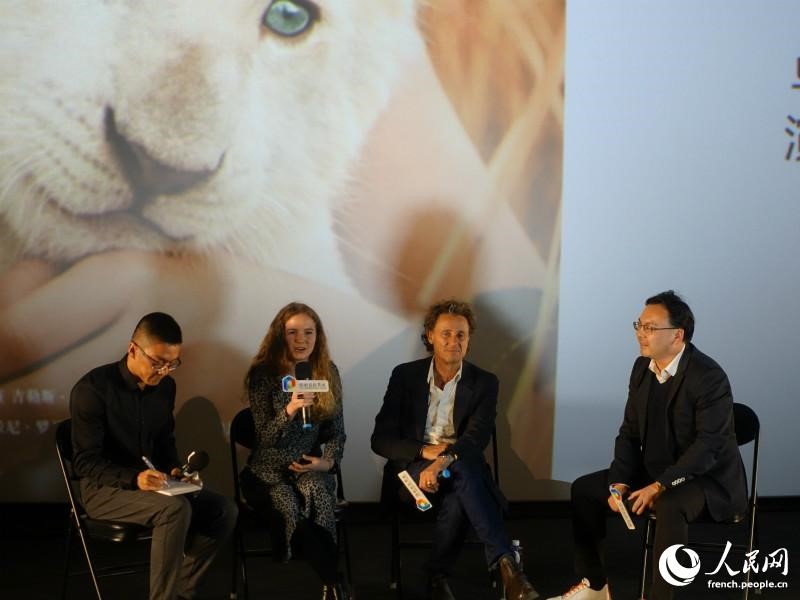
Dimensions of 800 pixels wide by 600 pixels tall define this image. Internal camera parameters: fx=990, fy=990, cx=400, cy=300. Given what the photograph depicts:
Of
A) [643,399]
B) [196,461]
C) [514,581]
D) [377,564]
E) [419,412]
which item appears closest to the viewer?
[196,461]

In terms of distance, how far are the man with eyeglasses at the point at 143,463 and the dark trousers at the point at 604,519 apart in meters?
1.44

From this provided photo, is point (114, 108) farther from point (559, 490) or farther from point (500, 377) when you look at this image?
point (559, 490)

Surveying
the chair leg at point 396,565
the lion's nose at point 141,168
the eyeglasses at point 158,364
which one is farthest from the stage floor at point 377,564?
the lion's nose at point 141,168

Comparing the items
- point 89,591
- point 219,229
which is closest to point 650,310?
point 219,229

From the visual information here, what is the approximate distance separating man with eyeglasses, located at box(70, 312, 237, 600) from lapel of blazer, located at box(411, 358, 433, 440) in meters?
0.91

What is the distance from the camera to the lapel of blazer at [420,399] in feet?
14.3

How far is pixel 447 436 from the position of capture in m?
4.39

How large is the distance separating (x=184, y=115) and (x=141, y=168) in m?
0.34

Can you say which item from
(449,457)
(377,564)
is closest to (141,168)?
(449,457)

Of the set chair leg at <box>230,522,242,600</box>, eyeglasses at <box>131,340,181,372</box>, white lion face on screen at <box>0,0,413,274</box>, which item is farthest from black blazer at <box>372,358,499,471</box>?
white lion face on screen at <box>0,0,413,274</box>

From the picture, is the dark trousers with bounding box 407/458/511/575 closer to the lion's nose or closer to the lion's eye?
the lion's nose

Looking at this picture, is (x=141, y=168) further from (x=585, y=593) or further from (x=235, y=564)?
(x=585, y=593)

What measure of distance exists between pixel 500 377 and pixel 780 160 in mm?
1950

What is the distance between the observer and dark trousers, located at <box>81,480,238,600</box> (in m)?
3.67
